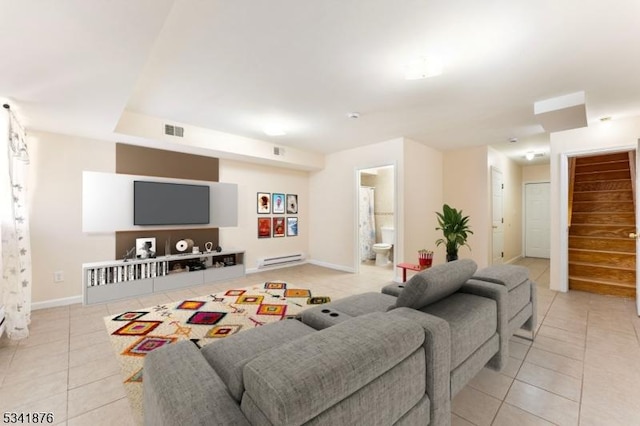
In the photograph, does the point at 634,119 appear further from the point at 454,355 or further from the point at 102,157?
the point at 102,157

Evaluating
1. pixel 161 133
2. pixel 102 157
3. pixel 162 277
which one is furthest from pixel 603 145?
pixel 102 157

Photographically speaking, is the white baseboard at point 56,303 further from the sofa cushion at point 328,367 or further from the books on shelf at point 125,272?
the sofa cushion at point 328,367

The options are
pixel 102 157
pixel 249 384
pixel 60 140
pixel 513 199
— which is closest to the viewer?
pixel 249 384

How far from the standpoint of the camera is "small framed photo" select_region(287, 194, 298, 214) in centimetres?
604

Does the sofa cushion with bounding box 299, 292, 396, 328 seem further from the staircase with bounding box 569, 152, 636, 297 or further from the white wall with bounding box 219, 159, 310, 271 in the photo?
the staircase with bounding box 569, 152, 636, 297

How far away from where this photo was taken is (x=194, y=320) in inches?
120

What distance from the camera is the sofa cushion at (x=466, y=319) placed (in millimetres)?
1536

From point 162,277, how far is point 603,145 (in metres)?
6.53

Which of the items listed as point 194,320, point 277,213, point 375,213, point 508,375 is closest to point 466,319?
point 508,375

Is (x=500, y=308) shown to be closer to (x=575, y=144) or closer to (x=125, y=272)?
(x=575, y=144)

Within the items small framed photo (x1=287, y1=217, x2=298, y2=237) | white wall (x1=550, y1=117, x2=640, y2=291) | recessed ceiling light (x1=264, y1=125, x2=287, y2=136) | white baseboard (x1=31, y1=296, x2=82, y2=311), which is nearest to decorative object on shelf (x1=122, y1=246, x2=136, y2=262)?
white baseboard (x1=31, y1=296, x2=82, y2=311)

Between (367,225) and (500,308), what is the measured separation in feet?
16.0

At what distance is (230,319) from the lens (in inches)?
121

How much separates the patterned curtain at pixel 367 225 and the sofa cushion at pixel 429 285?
16.0ft
